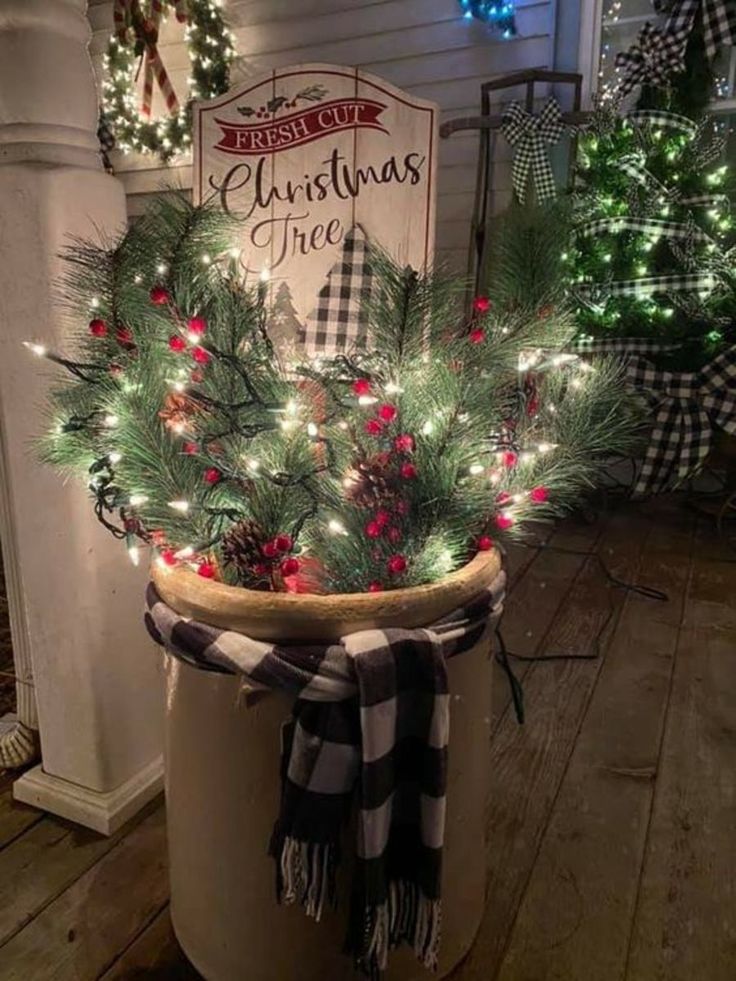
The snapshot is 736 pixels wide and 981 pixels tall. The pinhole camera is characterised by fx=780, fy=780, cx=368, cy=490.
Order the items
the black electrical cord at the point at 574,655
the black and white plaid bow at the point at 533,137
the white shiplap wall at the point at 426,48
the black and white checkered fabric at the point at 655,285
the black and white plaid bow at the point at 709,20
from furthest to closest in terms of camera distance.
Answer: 1. the white shiplap wall at the point at 426,48
2. the black and white plaid bow at the point at 533,137
3. the black and white plaid bow at the point at 709,20
4. the black and white checkered fabric at the point at 655,285
5. the black electrical cord at the point at 574,655

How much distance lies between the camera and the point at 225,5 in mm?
4020

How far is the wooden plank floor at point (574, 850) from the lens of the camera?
1.14 metres

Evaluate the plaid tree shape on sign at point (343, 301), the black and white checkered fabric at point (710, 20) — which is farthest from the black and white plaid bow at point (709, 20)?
the plaid tree shape on sign at point (343, 301)

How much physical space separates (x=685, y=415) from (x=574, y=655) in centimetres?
123

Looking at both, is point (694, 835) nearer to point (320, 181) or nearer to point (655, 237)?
point (320, 181)

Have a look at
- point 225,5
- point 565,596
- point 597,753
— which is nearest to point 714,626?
point 565,596

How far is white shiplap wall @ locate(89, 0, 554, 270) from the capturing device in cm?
356

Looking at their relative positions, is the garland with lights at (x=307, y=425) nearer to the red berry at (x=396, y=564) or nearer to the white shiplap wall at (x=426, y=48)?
the red berry at (x=396, y=564)

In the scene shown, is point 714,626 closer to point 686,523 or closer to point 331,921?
point 686,523

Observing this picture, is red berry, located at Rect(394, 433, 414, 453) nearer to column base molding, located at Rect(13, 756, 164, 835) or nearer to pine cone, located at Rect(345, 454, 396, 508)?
pine cone, located at Rect(345, 454, 396, 508)

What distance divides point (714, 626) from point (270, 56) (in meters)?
3.51

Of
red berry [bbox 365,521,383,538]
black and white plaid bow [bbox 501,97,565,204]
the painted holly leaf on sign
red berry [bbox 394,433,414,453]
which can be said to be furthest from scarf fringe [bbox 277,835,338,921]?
black and white plaid bow [bbox 501,97,565,204]

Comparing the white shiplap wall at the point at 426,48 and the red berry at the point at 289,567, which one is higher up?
the white shiplap wall at the point at 426,48

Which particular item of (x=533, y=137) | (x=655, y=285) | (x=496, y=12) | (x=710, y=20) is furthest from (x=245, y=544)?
(x=496, y=12)
